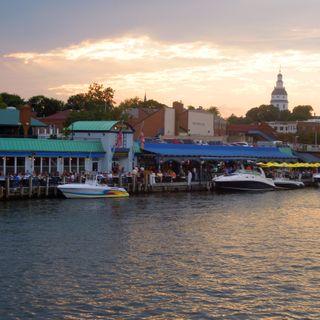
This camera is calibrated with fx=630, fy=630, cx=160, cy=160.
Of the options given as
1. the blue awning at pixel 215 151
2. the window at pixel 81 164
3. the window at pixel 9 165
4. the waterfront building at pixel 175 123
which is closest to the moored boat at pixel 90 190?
the window at pixel 9 165

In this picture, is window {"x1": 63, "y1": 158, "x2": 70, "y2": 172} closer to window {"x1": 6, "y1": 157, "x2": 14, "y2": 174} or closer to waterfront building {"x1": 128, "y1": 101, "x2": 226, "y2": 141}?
window {"x1": 6, "y1": 157, "x2": 14, "y2": 174}

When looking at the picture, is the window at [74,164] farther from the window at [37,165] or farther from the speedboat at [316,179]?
the speedboat at [316,179]

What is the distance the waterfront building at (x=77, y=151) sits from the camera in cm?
6381

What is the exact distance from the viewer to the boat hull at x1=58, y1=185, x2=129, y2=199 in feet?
197

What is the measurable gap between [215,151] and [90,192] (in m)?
32.6

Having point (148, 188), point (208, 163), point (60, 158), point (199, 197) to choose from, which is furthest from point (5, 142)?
point (208, 163)

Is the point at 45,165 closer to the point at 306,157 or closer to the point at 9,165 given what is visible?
the point at 9,165

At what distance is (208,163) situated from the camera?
91062mm

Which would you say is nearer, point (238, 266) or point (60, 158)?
point (238, 266)

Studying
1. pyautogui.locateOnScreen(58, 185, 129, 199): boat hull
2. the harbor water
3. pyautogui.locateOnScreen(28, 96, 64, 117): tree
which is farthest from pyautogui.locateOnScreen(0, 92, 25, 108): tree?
the harbor water

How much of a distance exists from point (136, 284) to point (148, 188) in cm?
4301

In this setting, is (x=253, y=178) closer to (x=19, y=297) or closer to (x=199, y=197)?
(x=199, y=197)

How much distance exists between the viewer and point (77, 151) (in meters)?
69.1

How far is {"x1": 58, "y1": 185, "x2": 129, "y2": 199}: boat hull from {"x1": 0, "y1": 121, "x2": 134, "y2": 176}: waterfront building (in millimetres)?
6614
